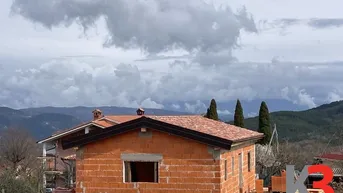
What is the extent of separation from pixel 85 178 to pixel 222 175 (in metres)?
4.69

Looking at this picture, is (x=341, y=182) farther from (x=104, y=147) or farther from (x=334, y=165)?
(x=104, y=147)

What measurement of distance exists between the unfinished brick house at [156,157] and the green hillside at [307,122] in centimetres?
5800

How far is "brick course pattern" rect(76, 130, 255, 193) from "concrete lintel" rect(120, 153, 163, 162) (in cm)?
10

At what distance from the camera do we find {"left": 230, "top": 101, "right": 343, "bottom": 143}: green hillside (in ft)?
273

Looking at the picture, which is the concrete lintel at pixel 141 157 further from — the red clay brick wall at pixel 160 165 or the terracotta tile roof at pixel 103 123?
the terracotta tile roof at pixel 103 123

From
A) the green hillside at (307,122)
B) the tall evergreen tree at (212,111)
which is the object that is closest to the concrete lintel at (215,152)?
the tall evergreen tree at (212,111)

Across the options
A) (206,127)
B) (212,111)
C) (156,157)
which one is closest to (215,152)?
(156,157)

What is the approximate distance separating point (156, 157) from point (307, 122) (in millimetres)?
85106

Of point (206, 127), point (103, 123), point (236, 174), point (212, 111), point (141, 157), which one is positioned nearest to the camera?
point (141, 157)

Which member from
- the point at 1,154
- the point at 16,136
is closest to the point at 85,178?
the point at 1,154

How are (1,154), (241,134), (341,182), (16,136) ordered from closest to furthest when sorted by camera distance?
(241,134), (341,182), (1,154), (16,136)

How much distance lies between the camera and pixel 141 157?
69.5ft

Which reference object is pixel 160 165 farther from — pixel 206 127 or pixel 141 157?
pixel 206 127

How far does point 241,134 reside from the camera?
23.9 metres
